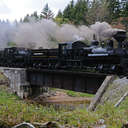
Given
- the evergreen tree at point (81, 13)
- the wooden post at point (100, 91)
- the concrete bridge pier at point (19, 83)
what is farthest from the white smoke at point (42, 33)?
the wooden post at point (100, 91)

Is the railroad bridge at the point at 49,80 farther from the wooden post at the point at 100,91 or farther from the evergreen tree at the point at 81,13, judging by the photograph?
the evergreen tree at the point at 81,13

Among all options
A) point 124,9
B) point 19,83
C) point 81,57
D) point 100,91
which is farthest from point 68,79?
point 124,9

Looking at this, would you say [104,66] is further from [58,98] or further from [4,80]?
[4,80]

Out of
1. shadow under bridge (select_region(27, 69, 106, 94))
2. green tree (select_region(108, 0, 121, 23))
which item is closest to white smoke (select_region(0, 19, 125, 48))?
green tree (select_region(108, 0, 121, 23))

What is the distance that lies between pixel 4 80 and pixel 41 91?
5.03 metres

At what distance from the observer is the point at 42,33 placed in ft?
165

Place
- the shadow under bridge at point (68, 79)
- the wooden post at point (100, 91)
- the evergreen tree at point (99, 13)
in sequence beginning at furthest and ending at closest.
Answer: the evergreen tree at point (99, 13), the shadow under bridge at point (68, 79), the wooden post at point (100, 91)

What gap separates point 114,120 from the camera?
3926mm

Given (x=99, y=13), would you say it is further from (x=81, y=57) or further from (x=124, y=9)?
(x=81, y=57)

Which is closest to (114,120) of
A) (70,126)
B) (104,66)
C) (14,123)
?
(70,126)

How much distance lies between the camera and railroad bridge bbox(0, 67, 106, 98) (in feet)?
49.4

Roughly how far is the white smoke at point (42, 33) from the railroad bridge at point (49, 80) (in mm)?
19544

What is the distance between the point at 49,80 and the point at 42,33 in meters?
32.0

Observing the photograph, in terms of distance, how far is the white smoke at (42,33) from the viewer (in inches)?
1669
